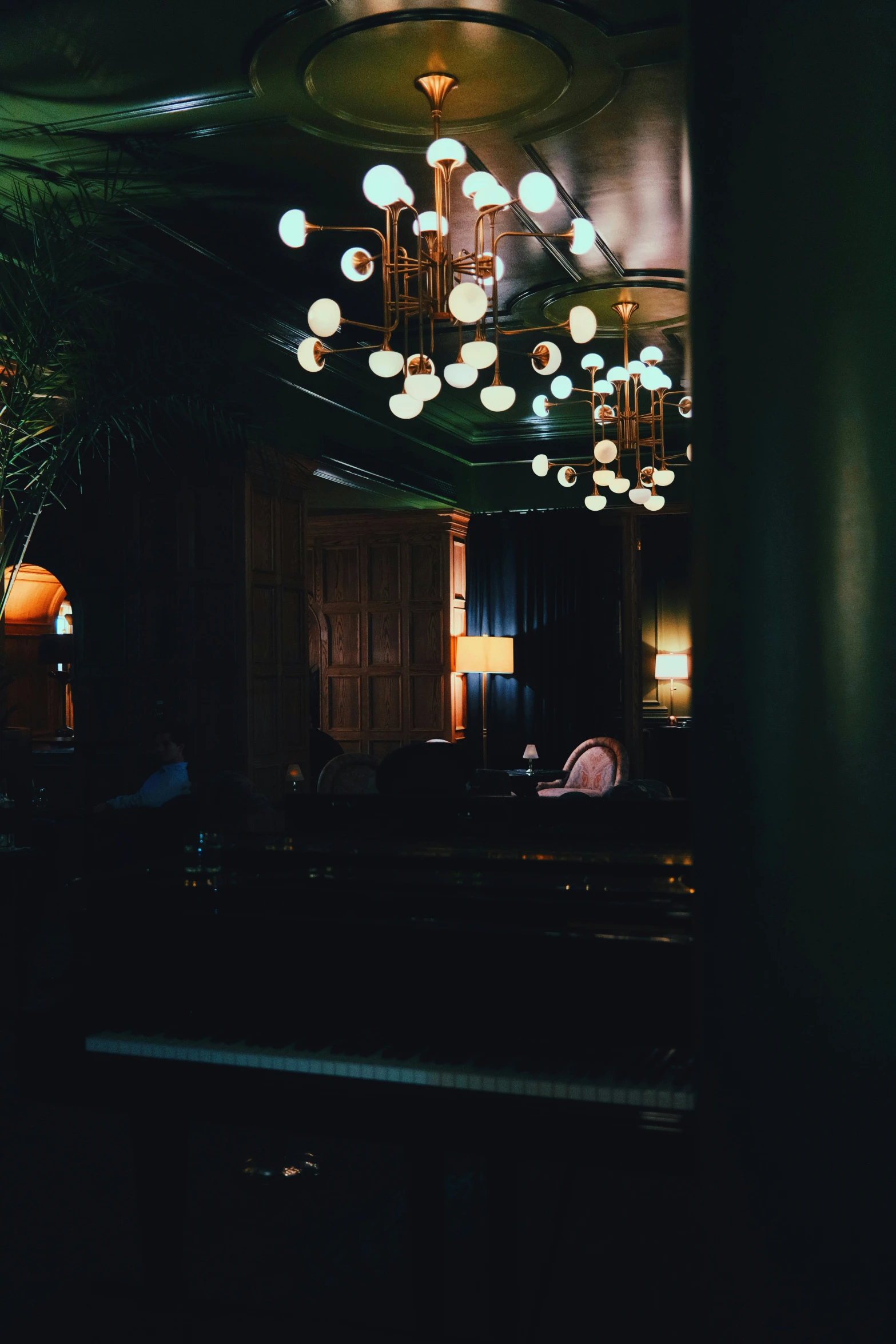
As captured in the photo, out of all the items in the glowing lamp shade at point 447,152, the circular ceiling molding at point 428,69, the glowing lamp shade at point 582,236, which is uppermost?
the circular ceiling molding at point 428,69

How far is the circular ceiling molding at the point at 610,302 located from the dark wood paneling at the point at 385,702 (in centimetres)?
402

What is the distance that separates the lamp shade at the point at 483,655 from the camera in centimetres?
987

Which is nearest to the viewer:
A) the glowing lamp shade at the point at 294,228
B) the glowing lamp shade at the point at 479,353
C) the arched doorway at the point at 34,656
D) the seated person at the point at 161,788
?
the glowing lamp shade at the point at 479,353

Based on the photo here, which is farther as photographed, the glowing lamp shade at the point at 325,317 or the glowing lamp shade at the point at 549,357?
the glowing lamp shade at the point at 549,357

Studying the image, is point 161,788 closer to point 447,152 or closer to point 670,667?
point 447,152

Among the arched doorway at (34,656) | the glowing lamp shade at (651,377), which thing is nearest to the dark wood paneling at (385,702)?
the arched doorway at (34,656)

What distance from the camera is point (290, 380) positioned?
300 inches

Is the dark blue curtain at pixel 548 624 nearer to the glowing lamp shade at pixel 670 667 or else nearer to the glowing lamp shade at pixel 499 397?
the glowing lamp shade at pixel 670 667

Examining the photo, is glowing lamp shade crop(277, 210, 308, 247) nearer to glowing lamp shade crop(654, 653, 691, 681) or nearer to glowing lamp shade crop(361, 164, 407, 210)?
glowing lamp shade crop(361, 164, 407, 210)

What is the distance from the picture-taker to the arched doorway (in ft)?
38.1

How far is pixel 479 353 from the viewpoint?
13.2ft

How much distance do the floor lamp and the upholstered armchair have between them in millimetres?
1406

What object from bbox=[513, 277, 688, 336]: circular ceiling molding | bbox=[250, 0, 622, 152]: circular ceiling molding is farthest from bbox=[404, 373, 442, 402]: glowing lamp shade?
bbox=[513, 277, 688, 336]: circular ceiling molding

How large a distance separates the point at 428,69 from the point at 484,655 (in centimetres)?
610
